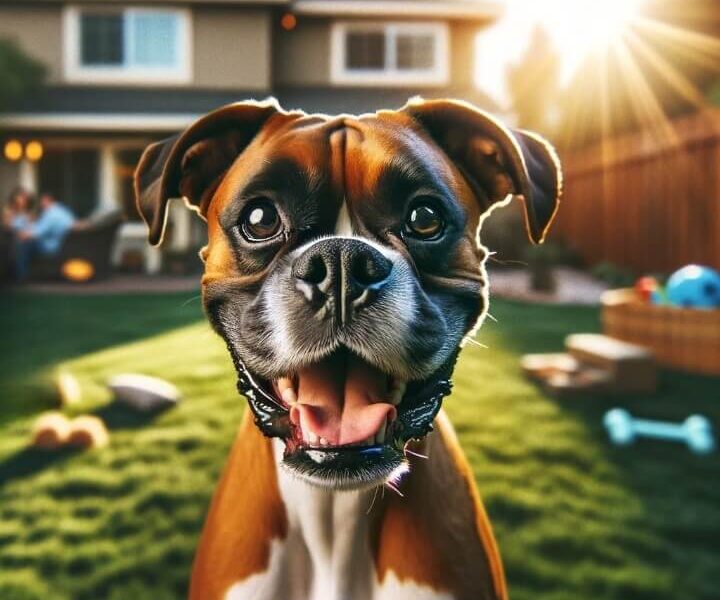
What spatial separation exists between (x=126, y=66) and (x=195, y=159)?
13.2m

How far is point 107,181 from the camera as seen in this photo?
14031 millimetres

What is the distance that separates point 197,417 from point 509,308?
494 cm

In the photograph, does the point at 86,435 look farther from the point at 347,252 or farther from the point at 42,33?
the point at 42,33

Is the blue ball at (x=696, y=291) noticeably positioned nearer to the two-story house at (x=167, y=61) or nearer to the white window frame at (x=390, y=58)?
the white window frame at (x=390, y=58)

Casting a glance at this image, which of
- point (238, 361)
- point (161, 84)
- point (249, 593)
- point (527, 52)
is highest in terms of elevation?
point (527, 52)

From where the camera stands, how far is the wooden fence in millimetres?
9211

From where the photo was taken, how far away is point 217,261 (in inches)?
59.1

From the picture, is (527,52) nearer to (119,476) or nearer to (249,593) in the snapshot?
(119,476)

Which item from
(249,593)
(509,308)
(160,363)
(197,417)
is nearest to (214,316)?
(249,593)

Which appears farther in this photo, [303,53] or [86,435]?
[303,53]

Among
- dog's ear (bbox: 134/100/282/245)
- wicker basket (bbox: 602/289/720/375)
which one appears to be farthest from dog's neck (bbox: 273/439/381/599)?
wicker basket (bbox: 602/289/720/375)

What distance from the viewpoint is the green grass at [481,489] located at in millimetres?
3076

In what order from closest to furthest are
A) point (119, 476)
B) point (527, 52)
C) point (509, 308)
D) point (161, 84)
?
1. point (119, 476)
2. point (509, 308)
3. point (161, 84)
4. point (527, 52)

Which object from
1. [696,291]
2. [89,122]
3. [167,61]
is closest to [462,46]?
[167,61]
